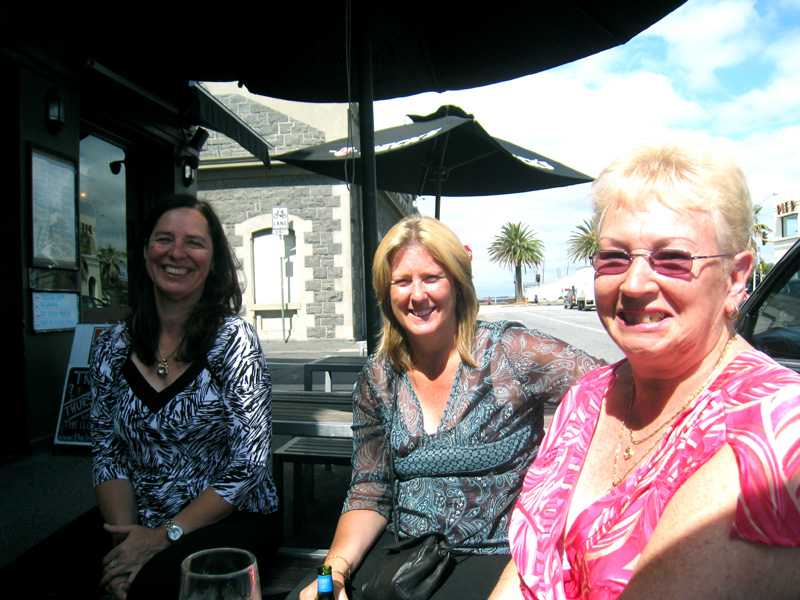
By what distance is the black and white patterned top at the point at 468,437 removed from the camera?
179 centimetres

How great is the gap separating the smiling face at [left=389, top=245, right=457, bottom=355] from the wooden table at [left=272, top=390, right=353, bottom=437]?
28.6 inches

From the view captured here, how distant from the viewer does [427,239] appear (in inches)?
78.2

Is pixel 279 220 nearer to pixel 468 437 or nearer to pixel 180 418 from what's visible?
pixel 180 418

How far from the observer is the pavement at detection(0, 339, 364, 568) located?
3086 mm

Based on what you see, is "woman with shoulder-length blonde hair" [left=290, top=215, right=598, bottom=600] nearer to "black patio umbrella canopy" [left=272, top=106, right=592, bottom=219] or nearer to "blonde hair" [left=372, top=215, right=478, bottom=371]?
"blonde hair" [left=372, top=215, right=478, bottom=371]

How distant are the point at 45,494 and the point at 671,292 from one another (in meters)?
3.95

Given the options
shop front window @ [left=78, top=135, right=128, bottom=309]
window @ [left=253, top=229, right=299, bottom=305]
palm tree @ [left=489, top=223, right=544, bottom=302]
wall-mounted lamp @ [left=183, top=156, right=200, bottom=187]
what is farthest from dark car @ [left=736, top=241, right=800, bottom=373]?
palm tree @ [left=489, top=223, right=544, bottom=302]

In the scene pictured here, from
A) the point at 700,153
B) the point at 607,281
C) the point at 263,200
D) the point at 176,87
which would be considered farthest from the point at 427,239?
the point at 263,200

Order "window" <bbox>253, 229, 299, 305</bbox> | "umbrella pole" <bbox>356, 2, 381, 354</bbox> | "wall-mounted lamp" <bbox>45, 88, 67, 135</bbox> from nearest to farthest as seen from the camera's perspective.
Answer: "umbrella pole" <bbox>356, 2, 381, 354</bbox> < "wall-mounted lamp" <bbox>45, 88, 67, 135</bbox> < "window" <bbox>253, 229, 299, 305</bbox>

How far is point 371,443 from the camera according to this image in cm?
197

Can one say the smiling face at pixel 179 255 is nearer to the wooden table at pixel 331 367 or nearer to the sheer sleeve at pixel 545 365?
the sheer sleeve at pixel 545 365

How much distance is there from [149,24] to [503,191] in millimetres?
4110

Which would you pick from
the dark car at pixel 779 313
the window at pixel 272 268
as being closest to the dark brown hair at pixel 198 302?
the dark car at pixel 779 313

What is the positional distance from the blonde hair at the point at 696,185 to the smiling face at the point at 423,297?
82cm
